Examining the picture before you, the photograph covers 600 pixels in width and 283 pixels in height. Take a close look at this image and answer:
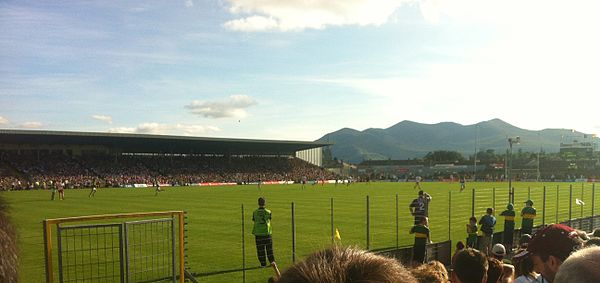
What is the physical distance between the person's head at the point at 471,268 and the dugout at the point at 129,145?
66976mm

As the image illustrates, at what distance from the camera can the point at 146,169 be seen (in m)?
77.9

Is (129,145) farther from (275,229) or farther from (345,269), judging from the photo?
(345,269)

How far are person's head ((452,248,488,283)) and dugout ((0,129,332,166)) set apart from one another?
2637 inches

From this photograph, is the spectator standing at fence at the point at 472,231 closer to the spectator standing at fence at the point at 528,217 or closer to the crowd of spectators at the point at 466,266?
the spectator standing at fence at the point at 528,217

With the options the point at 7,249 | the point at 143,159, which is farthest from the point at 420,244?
the point at 143,159

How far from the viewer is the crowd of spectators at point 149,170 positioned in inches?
2549

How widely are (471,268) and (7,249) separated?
142 inches

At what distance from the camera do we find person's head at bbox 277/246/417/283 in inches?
51.2

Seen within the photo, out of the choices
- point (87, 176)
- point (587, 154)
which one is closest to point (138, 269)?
point (87, 176)

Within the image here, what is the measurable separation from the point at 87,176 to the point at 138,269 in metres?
61.7

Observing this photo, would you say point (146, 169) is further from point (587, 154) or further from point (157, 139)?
point (587, 154)

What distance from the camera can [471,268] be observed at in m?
4.09

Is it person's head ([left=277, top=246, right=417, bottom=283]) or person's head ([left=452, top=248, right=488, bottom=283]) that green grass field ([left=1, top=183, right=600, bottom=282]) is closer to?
person's head ([left=452, top=248, right=488, bottom=283])

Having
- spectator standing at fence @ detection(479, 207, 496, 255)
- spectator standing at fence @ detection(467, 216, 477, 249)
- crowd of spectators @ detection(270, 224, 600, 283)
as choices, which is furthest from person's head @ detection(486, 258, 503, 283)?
spectator standing at fence @ detection(479, 207, 496, 255)
